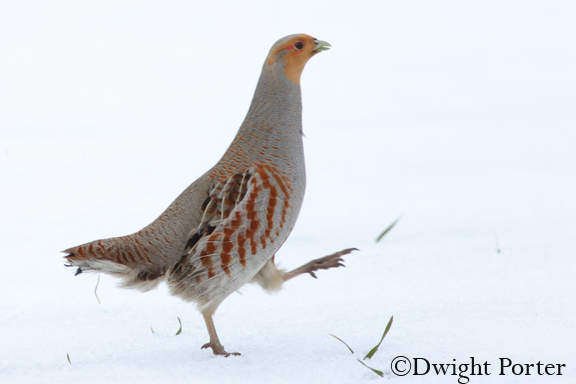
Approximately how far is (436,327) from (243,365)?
3.01ft

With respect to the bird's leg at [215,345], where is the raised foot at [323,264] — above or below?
above

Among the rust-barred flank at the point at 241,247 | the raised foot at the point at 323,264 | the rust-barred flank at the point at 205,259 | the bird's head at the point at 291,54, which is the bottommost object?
the raised foot at the point at 323,264

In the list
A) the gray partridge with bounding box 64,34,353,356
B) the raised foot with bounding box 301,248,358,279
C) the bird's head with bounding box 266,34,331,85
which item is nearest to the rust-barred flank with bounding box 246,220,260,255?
the gray partridge with bounding box 64,34,353,356

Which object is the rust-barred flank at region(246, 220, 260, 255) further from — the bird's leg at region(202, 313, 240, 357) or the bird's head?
the bird's head

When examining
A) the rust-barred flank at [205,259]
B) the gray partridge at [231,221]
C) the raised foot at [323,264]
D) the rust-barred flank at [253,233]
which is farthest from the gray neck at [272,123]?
the raised foot at [323,264]

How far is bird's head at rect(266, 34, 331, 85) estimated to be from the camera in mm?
2996

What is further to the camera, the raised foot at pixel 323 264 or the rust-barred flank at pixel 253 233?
the raised foot at pixel 323 264

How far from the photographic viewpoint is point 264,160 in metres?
2.80

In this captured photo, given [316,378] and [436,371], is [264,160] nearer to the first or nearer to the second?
[316,378]

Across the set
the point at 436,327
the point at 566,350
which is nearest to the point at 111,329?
the point at 436,327

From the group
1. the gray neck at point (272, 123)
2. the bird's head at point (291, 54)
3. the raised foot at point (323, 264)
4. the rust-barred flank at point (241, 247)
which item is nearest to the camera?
the rust-barred flank at point (241, 247)

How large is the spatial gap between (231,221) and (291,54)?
2.93 feet

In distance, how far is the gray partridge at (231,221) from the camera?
2695 millimetres

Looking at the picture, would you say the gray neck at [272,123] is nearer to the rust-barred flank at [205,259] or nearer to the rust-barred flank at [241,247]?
the rust-barred flank at [241,247]
